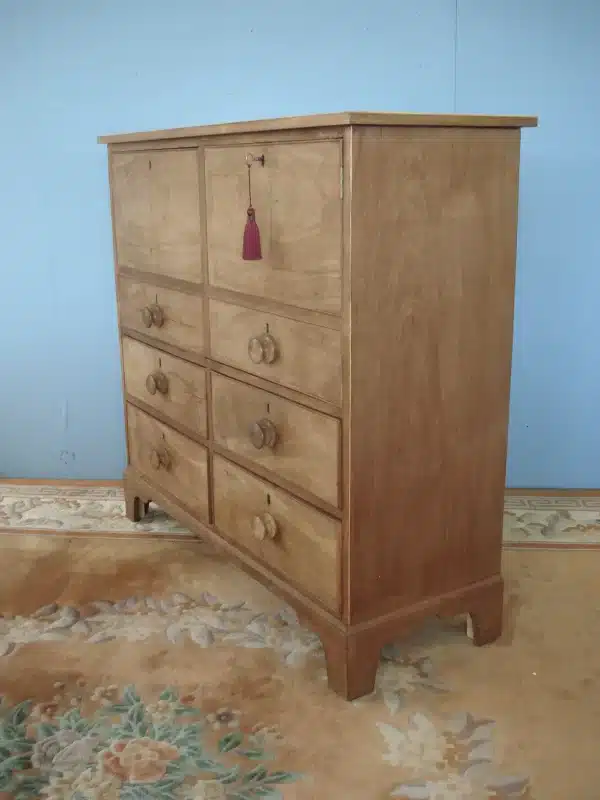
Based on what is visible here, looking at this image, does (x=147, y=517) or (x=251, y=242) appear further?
(x=147, y=517)

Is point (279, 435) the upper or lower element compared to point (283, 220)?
lower

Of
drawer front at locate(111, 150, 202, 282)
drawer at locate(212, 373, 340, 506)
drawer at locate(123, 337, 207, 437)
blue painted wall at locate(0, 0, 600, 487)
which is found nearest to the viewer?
drawer at locate(212, 373, 340, 506)

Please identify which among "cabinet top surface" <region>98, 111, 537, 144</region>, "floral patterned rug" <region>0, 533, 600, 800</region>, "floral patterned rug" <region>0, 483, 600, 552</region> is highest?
"cabinet top surface" <region>98, 111, 537, 144</region>

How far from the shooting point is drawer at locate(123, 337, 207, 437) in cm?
199

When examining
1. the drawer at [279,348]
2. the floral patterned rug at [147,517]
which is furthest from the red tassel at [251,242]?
the floral patterned rug at [147,517]

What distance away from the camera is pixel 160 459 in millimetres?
2209

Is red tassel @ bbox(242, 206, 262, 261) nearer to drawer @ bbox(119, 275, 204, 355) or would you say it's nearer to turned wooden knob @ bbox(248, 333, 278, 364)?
turned wooden knob @ bbox(248, 333, 278, 364)

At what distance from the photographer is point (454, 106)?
7.57 feet

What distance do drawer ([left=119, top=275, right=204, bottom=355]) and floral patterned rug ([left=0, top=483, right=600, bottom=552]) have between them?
590 millimetres

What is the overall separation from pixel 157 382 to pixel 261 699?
0.85 meters

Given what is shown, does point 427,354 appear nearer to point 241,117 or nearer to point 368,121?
point 368,121

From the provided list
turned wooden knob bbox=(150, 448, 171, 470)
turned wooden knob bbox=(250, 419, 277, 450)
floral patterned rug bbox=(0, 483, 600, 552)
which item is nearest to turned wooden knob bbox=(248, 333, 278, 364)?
turned wooden knob bbox=(250, 419, 277, 450)

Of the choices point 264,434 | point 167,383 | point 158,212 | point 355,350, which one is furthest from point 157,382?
point 355,350

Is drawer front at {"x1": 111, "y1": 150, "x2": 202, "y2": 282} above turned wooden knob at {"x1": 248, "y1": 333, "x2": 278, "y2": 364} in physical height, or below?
above
